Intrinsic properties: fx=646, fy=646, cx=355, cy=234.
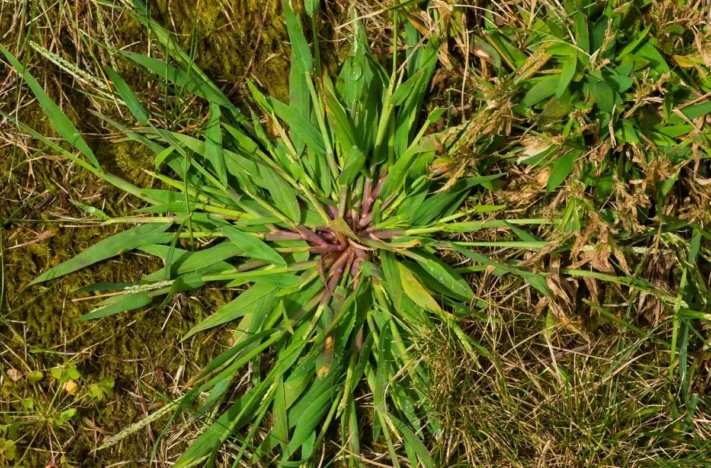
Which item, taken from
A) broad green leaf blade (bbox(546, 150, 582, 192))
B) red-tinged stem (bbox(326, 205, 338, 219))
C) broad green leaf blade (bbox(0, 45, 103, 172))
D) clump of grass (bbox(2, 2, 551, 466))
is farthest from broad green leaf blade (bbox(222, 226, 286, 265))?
broad green leaf blade (bbox(546, 150, 582, 192))

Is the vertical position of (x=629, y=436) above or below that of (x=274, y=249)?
below

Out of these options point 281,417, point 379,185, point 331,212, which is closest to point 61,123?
point 331,212

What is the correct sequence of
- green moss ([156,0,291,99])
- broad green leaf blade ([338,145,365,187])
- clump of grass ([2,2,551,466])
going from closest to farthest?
broad green leaf blade ([338,145,365,187]) → clump of grass ([2,2,551,466]) → green moss ([156,0,291,99])

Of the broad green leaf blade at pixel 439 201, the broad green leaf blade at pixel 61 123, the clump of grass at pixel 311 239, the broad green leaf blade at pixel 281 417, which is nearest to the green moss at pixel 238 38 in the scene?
the clump of grass at pixel 311 239

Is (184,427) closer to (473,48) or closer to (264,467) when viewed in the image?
(264,467)

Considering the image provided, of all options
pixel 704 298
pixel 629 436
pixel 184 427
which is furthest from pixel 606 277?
pixel 184 427

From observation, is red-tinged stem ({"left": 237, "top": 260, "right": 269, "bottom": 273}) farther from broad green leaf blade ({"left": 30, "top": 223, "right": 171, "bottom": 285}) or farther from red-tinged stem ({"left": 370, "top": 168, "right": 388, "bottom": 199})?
red-tinged stem ({"left": 370, "top": 168, "right": 388, "bottom": 199})

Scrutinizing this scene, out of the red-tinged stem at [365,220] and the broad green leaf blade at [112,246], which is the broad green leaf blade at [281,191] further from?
the broad green leaf blade at [112,246]
